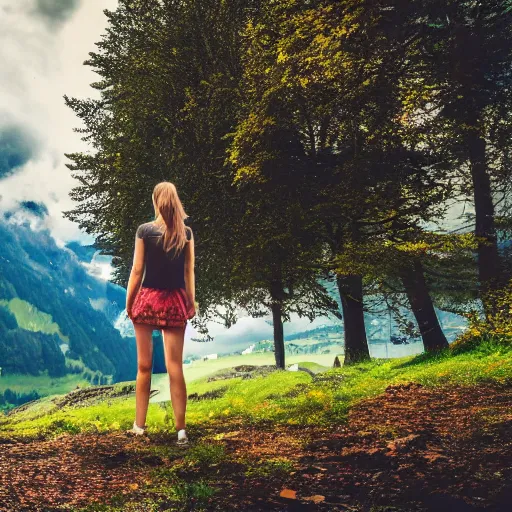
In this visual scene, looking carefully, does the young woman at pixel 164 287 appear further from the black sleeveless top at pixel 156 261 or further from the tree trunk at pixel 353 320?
the tree trunk at pixel 353 320

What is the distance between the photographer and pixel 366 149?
Answer: 41.2 feet

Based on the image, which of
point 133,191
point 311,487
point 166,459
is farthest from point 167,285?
point 133,191

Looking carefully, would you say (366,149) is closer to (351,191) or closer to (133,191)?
(351,191)

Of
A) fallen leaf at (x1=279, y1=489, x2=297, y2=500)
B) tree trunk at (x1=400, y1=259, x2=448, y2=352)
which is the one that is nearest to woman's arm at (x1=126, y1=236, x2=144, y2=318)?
fallen leaf at (x1=279, y1=489, x2=297, y2=500)

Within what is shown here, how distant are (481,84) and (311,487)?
1067cm

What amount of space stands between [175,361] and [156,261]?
3.75 ft

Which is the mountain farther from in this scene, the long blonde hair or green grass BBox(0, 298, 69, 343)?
the long blonde hair

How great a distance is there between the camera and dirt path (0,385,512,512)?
3.62 m

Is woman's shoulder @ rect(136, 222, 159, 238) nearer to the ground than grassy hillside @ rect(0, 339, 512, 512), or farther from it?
farther from it

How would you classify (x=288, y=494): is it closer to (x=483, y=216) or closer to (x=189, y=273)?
(x=189, y=273)

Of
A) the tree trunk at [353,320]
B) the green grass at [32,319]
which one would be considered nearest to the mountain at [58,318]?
the green grass at [32,319]

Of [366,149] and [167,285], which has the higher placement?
[366,149]

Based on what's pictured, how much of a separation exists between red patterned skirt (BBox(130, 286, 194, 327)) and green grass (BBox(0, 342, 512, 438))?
1.96 metres

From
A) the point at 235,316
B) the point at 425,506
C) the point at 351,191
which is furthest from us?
the point at 235,316
